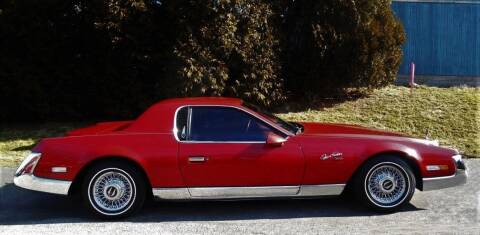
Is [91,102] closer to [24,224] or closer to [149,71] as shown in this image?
[149,71]

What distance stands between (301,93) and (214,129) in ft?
21.0

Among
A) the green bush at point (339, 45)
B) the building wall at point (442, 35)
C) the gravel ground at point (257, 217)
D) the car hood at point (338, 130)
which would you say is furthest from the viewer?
the building wall at point (442, 35)

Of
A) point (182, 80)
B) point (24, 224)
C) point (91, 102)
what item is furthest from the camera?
point (91, 102)

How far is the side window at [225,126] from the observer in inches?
238

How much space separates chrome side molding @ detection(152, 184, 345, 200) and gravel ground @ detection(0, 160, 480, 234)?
0.79ft

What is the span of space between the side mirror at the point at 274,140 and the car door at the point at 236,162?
4 centimetres

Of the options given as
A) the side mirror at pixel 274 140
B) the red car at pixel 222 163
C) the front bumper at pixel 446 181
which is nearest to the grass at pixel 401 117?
the front bumper at pixel 446 181

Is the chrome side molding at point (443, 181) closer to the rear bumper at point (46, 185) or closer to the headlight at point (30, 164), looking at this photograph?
the rear bumper at point (46, 185)

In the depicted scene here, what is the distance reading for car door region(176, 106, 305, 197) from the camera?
5926 millimetres

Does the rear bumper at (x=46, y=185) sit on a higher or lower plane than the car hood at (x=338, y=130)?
lower

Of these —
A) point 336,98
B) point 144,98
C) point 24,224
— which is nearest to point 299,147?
point 24,224

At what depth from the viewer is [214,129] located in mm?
6094

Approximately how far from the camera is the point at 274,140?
5965 millimetres

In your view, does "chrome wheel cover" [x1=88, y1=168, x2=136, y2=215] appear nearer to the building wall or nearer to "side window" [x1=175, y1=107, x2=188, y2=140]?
"side window" [x1=175, y1=107, x2=188, y2=140]
